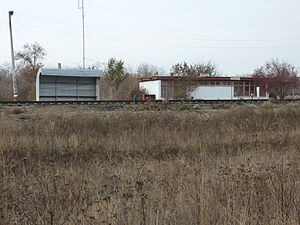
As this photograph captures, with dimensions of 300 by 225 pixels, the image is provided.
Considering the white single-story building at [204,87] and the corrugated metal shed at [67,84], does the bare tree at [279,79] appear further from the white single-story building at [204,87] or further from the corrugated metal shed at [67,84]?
the corrugated metal shed at [67,84]

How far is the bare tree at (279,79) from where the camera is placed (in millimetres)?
48094

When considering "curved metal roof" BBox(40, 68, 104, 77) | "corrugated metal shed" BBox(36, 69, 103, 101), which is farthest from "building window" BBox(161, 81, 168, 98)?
"curved metal roof" BBox(40, 68, 104, 77)

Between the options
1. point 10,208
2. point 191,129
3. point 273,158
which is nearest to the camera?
point 10,208

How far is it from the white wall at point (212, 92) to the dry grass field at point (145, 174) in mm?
34528

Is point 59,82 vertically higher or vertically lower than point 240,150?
higher

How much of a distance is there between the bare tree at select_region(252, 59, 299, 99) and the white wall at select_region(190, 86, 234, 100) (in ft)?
19.1

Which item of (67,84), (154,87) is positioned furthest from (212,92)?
(67,84)

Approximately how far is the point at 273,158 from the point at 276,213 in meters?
3.34

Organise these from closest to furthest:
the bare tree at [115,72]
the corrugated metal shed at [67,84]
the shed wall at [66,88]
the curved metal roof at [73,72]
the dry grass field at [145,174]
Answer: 1. the dry grass field at [145,174]
2. the curved metal roof at [73,72]
3. the corrugated metal shed at [67,84]
4. the shed wall at [66,88]
5. the bare tree at [115,72]

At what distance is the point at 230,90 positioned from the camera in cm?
4900

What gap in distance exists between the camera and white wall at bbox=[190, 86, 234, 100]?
4591 cm

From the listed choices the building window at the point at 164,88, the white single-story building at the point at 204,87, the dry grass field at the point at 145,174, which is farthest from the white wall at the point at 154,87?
the dry grass field at the point at 145,174

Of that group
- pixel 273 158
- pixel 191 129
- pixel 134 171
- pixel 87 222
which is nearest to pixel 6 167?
pixel 134 171

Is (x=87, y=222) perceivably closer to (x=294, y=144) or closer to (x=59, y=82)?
(x=294, y=144)
